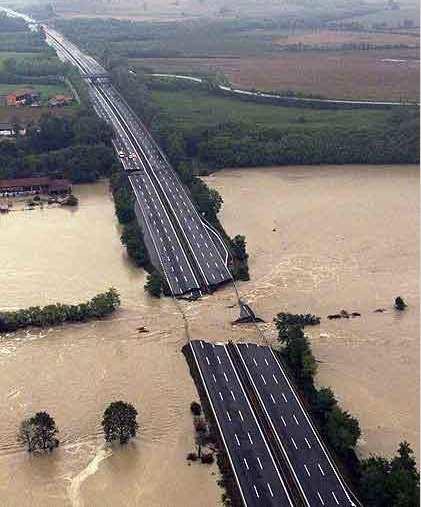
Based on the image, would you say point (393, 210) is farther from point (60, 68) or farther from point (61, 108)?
point (60, 68)

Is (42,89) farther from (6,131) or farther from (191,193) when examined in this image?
(191,193)

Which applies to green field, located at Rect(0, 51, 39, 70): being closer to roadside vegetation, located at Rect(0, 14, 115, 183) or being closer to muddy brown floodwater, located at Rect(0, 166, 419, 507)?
roadside vegetation, located at Rect(0, 14, 115, 183)

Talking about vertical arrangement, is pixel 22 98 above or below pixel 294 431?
above

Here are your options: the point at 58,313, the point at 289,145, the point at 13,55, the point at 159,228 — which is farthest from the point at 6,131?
the point at 13,55

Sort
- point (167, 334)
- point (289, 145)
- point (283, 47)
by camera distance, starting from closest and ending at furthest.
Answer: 1. point (167, 334)
2. point (289, 145)
3. point (283, 47)

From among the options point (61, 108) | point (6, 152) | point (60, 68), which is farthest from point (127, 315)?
point (60, 68)

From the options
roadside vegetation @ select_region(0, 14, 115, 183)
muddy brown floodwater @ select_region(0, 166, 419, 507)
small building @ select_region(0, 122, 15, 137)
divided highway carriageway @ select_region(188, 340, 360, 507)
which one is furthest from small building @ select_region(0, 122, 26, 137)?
divided highway carriageway @ select_region(188, 340, 360, 507)
